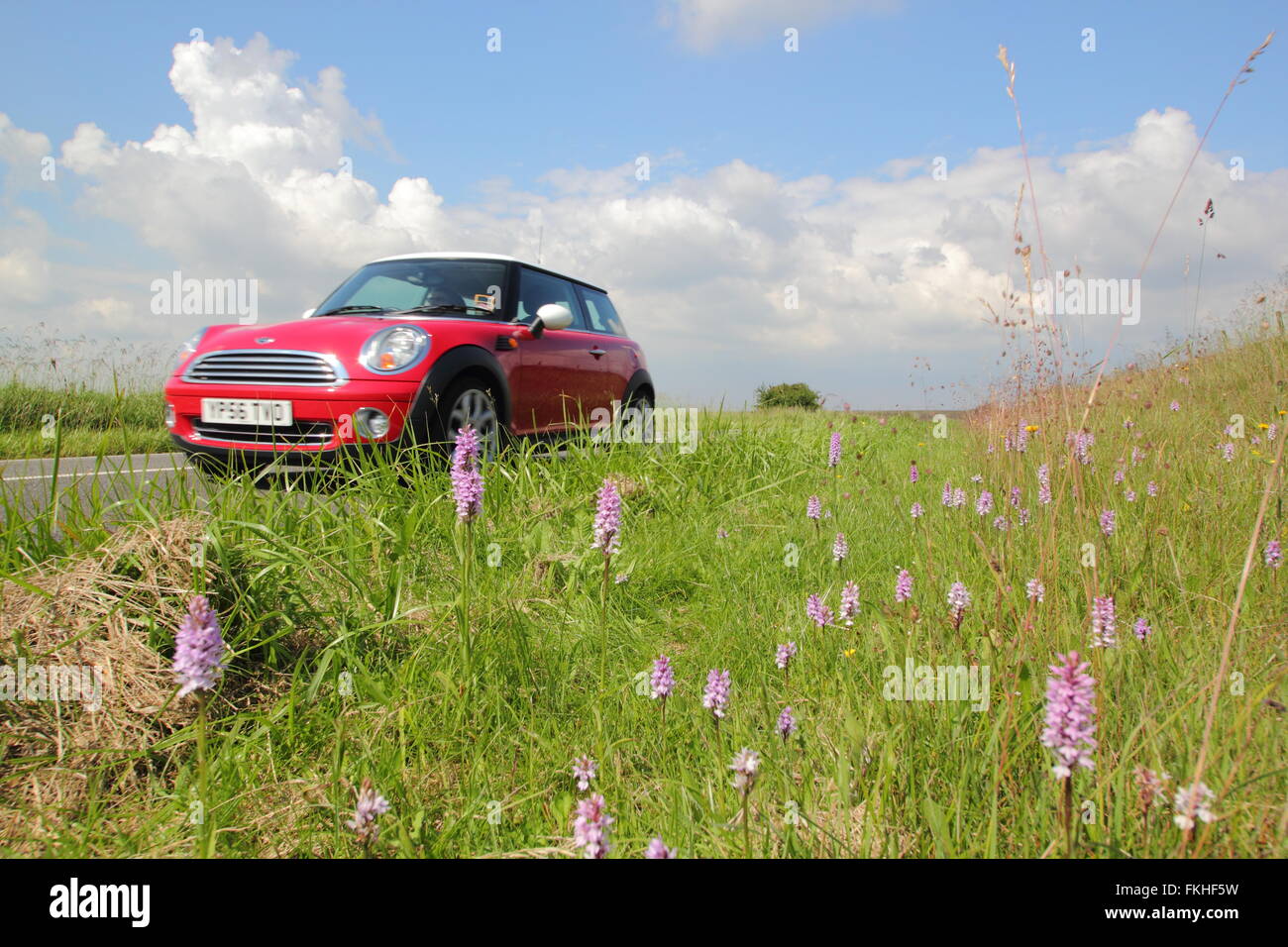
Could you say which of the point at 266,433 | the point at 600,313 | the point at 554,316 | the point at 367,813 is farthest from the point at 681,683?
the point at 600,313

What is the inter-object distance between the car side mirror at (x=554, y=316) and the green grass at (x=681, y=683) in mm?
2021

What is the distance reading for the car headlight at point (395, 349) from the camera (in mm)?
4566

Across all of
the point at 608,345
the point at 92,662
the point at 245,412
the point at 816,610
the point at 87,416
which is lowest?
the point at 92,662

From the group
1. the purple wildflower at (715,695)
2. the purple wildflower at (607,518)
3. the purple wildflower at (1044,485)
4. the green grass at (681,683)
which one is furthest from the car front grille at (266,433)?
the purple wildflower at (1044,485)

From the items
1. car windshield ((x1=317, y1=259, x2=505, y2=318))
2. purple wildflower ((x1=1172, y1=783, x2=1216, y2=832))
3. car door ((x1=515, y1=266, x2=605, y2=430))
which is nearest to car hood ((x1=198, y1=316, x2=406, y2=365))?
car windshield ((x1=317, y1=259, x2=505, y2=318))

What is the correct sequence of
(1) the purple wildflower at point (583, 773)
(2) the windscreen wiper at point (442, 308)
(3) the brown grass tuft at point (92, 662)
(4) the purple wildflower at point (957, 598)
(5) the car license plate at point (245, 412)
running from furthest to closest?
(2) the windscreen wiper at point (442, 308), (5) the car license plate at point (245, 412), (4) the purple wildflower at point (957, 598), (3) the brown grass tuft at point (92, 662), (1) the purple wildflower at point (583, 773)

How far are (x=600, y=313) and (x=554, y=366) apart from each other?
192 centimetres

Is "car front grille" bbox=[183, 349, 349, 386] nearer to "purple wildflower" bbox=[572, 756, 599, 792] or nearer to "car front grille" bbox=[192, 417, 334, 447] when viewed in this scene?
A: "car front grille" bbox=[192, 417, 334, 447]

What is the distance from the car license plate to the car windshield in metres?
1.23

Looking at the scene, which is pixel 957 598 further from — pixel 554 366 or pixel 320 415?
pixel 554 366

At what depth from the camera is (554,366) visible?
6262 mm

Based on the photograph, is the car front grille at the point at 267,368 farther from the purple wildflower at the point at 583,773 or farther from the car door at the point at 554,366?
the purple wildflower at the point at 583,773

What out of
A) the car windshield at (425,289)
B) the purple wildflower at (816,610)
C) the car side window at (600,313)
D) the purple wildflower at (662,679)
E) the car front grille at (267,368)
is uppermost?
the car side window at (600,313)

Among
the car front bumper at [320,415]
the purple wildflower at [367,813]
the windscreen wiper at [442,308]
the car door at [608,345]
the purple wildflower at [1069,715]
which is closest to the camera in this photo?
the purple wildflower at [1069,715]
